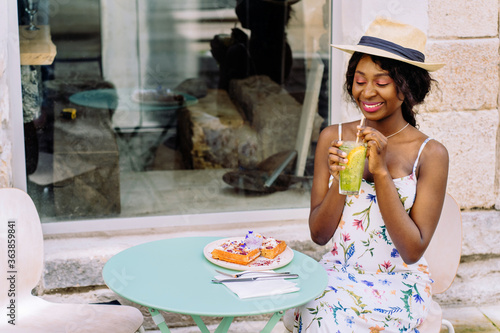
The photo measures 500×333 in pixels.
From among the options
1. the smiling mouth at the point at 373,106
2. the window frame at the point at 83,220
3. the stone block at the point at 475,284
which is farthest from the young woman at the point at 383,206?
the stone block at the point at 475,284

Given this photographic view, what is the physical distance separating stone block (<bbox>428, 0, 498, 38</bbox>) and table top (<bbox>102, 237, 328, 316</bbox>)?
1680mm

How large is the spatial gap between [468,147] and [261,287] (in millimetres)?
1892

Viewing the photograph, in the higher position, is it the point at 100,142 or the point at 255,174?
the point at 100,142

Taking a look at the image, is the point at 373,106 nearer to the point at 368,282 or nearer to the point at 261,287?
the point at 368,282

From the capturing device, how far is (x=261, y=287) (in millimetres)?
1826

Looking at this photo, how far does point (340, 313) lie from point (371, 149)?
0.59 meters

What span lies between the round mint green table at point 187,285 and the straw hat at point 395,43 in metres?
0.83

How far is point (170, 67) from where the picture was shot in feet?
17.4

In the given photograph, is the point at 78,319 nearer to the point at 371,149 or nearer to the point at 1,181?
the point at 1,181

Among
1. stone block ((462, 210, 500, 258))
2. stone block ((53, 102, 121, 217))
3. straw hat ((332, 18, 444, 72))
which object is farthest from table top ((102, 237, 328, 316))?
stone block ((462, 210, 500, 258))

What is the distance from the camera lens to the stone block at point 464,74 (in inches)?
123

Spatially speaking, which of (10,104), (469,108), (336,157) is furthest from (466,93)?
(10,104)

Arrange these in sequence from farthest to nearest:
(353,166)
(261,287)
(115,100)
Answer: (115,100) → (353,166) → (261,287)

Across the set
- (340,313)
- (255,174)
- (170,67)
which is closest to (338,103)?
(255,174)
